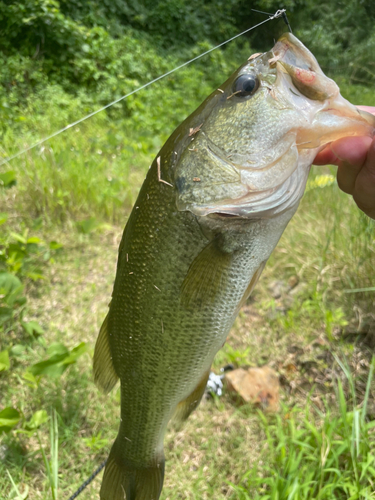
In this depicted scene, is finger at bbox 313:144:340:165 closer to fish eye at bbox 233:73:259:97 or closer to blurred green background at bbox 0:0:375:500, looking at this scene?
fish eye at bbox 233:73:259:97

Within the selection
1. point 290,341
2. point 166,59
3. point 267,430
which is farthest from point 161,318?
point 166,59

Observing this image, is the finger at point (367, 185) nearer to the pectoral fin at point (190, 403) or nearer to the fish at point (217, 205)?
the fish at point (217, 205)

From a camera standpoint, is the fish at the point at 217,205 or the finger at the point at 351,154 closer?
the fish at the point at 217,205

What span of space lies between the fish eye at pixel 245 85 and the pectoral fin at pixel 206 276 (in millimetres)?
435

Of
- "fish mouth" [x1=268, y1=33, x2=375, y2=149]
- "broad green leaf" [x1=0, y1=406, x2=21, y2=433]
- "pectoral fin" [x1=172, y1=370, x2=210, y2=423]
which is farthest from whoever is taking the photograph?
"broad green leaf" [x1=0, y1=406, x2=21, y2=433]

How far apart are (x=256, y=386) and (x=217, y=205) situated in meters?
1.48

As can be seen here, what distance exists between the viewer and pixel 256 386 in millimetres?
2102

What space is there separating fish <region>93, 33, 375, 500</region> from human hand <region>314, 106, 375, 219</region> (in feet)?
0.35

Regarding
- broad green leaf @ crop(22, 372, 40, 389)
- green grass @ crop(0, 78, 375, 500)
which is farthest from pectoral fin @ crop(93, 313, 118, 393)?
broad green leaf @ crop(22, 372, 40, 389)

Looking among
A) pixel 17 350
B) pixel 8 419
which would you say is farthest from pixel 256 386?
pixel 17 350

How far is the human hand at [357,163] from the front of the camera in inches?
44.4

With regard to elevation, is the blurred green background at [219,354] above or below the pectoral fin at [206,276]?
below

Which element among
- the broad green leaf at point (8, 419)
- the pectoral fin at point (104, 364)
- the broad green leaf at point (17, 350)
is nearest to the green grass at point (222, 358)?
the broad green leaf at point (17, 350)

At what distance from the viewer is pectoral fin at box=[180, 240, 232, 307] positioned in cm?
102
